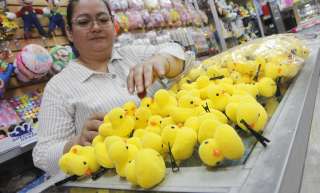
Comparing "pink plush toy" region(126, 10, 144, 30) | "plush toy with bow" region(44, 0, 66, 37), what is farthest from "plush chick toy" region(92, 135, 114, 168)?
"pink plush toy" region(126, 10, 144, 30)

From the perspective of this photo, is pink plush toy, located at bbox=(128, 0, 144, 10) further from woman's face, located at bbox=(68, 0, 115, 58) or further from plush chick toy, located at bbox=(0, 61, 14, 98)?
woman's face, located at bbox=(68, 0, 115, 58)

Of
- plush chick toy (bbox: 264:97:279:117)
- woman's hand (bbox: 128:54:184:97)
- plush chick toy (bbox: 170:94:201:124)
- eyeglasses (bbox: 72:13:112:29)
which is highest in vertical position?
eyeglasses (bbox: 72:13:112:29)

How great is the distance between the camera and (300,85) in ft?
2.86

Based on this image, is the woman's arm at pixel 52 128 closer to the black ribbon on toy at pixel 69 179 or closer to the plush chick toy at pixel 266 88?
the black ribbon on toy at pixel 69 179

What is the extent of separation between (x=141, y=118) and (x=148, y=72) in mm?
204


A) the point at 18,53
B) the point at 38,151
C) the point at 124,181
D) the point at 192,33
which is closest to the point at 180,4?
the point at 192,33

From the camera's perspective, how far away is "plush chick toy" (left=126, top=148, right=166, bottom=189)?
49cm

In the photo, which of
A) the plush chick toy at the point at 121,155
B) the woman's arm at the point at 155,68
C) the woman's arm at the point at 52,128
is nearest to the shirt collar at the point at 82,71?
the woman's arm at the point at 52,128

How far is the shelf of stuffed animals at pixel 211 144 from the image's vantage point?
450 mm

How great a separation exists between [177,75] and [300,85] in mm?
437

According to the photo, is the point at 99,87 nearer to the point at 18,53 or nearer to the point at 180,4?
the point at 18,53

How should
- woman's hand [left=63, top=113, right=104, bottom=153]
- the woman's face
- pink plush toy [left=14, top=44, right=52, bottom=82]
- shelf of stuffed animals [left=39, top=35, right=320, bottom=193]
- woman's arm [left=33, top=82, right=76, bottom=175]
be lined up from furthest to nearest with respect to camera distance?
1. pink plush toy [left=14, top=44, right=52, bottom=82]
2. the woman's face
3. woman's arm [left=33, top=82, right=76, bottom=175]
4. woman's hand [left=63, top=113, right=104, bottom=153]
5. shelf of stuffed animals [left=39, top=35, right=320, bottom=193]

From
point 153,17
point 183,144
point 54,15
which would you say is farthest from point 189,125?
point 153,17

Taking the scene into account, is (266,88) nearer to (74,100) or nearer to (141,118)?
(141,118)
